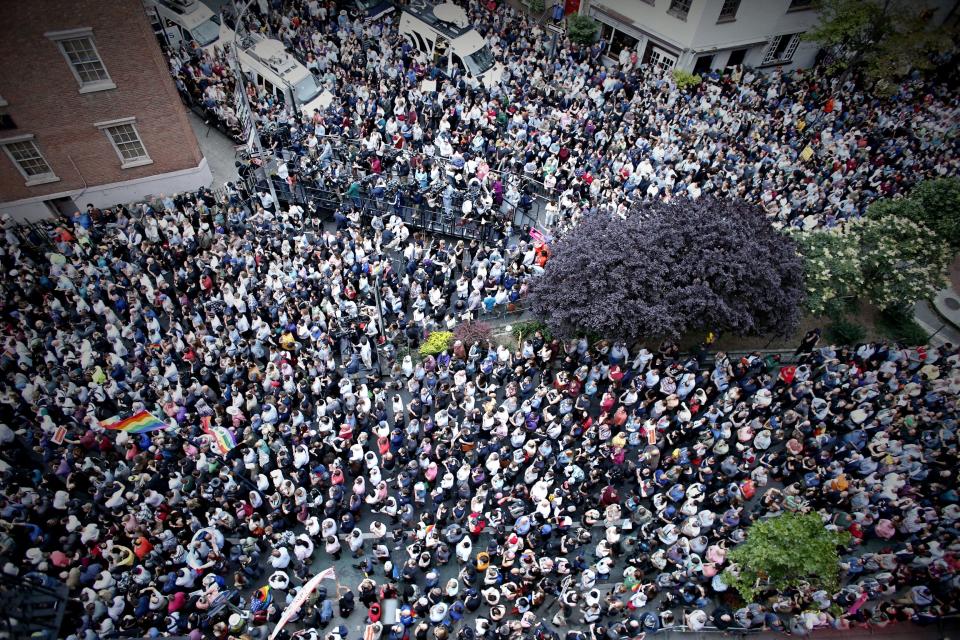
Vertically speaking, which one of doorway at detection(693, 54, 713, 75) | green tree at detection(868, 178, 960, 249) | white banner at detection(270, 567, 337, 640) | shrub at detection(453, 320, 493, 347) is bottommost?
white banner at detection(270, 567, 337, 640)

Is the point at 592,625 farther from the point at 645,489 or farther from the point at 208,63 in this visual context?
the point at 208,63

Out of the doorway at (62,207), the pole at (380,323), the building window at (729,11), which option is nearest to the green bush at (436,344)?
the pole at (380,323)

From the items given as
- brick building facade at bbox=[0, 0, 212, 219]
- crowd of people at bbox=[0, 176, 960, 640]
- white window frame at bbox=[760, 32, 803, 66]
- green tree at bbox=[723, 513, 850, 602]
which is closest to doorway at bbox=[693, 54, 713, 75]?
white window frame at bbox=[760, 32, 803, 66]

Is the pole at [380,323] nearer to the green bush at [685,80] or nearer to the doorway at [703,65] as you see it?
the green bush at [685,80]

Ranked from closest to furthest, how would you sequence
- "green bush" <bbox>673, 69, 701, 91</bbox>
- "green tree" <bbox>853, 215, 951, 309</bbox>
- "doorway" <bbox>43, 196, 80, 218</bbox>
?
"green tree" <bbox>853, 215, 951, 309</bbox> → "doorway" <bbox>43, 196, 80, 218</bbox> → "green bush" <bbox>673, 69, 701, 91</bbox>

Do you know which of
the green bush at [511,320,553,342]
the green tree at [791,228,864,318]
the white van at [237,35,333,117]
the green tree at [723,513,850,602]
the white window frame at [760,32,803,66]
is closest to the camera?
the green tree at [723,513,850,602]

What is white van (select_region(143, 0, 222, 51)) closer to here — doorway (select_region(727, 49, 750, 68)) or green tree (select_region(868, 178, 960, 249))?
doorway (select_region(727, 49, 750, 68))

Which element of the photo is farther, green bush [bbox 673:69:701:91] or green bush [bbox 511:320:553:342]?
green bush [bbox 673:69:701:91]
